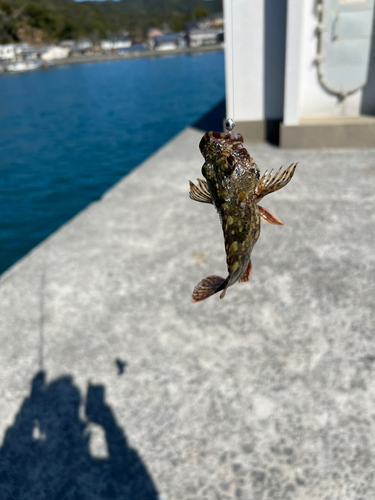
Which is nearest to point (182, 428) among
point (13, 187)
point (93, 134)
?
point (13, 187)

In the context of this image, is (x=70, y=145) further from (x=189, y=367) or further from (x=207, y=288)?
(x=207, y=288)

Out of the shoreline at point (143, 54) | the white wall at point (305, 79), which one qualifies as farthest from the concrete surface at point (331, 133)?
the shoreline at point (143, 54)

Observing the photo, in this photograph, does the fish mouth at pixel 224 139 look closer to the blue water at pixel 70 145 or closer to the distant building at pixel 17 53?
the blue water at pixel 70 145

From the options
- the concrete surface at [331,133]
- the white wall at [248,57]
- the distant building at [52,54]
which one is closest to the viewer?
the white wall at [248,57]

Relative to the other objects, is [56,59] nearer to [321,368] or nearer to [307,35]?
[307,35]

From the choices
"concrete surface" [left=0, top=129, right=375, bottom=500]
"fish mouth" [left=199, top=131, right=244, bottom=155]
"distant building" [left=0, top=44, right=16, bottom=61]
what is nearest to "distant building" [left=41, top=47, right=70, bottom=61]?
"distant building" [left=0, top=44, right=16, bottom=61]

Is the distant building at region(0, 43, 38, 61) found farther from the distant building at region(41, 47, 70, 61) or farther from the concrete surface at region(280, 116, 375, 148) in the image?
the concrete surface at region(280, 116, 375, 148)
